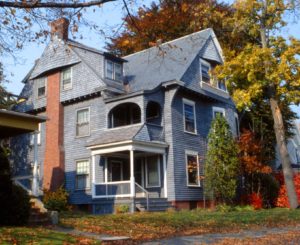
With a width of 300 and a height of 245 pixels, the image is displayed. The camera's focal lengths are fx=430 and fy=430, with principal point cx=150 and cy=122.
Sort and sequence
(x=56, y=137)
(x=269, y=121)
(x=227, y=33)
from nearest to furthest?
(x=56, y=137)
(x=227, y=33)
(x=269, y=121)

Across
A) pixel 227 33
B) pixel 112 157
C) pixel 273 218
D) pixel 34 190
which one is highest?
pixel 227 33

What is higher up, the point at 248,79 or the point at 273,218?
the point at 248,79

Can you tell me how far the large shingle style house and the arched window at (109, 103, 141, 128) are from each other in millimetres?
60

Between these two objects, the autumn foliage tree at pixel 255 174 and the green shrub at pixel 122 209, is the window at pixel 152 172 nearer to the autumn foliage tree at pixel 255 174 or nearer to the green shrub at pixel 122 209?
the green shrub at pixel 122 209

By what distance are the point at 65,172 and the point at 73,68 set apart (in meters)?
6.38

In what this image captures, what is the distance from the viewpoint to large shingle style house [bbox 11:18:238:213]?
2277 centimetres

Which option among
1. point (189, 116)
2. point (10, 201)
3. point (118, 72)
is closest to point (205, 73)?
point (189, 116)

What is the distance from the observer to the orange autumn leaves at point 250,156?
25.0 m

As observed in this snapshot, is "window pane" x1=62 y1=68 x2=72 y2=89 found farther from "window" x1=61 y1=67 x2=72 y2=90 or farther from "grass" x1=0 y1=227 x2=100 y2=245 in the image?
"grass" x1=0 y1=227 x2=100 y2=245

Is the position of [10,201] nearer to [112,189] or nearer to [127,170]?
[112,189]

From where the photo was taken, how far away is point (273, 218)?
17359mm

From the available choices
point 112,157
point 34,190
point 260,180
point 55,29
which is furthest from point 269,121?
point 55,29

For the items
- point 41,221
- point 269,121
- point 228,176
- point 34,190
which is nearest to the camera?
point 41,221

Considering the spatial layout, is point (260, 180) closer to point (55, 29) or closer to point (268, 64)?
point (268, 64)
